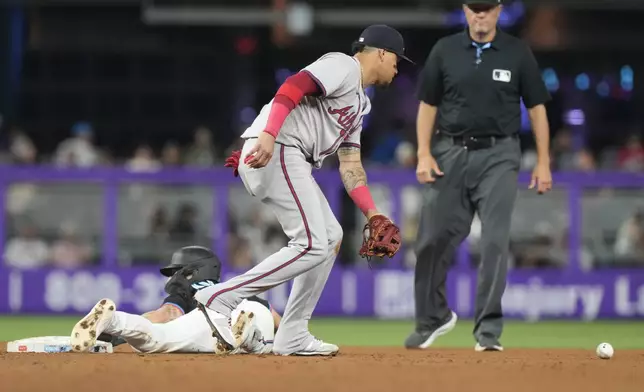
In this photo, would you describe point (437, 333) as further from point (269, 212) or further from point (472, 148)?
point (269, 212)

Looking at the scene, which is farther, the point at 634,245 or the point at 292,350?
the point at 634,245

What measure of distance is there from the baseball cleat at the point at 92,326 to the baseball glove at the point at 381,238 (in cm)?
147

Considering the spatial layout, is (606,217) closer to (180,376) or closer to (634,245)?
(634,245)

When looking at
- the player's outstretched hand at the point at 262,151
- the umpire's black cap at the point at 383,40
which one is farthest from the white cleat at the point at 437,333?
the player's outstretched hand at the point at 262,151

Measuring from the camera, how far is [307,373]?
5918 millimetres

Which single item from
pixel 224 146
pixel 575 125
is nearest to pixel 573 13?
pixel 575 125

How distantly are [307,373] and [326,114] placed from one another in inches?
67.5

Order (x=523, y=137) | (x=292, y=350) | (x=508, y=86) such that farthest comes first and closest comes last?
(x=523, y=137)
(x=508, y=86)
(x=292, y=350)

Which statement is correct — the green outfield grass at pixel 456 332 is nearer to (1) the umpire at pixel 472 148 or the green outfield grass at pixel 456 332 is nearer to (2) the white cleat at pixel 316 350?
(1) the umpire at pixel 472 148

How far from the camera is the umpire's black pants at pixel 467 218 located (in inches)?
323

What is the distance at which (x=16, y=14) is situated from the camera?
68.2 ft

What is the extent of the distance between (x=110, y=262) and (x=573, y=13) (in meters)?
9.38

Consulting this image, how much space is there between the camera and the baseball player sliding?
6680 mm

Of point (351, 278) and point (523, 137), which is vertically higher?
point (523, 137)
